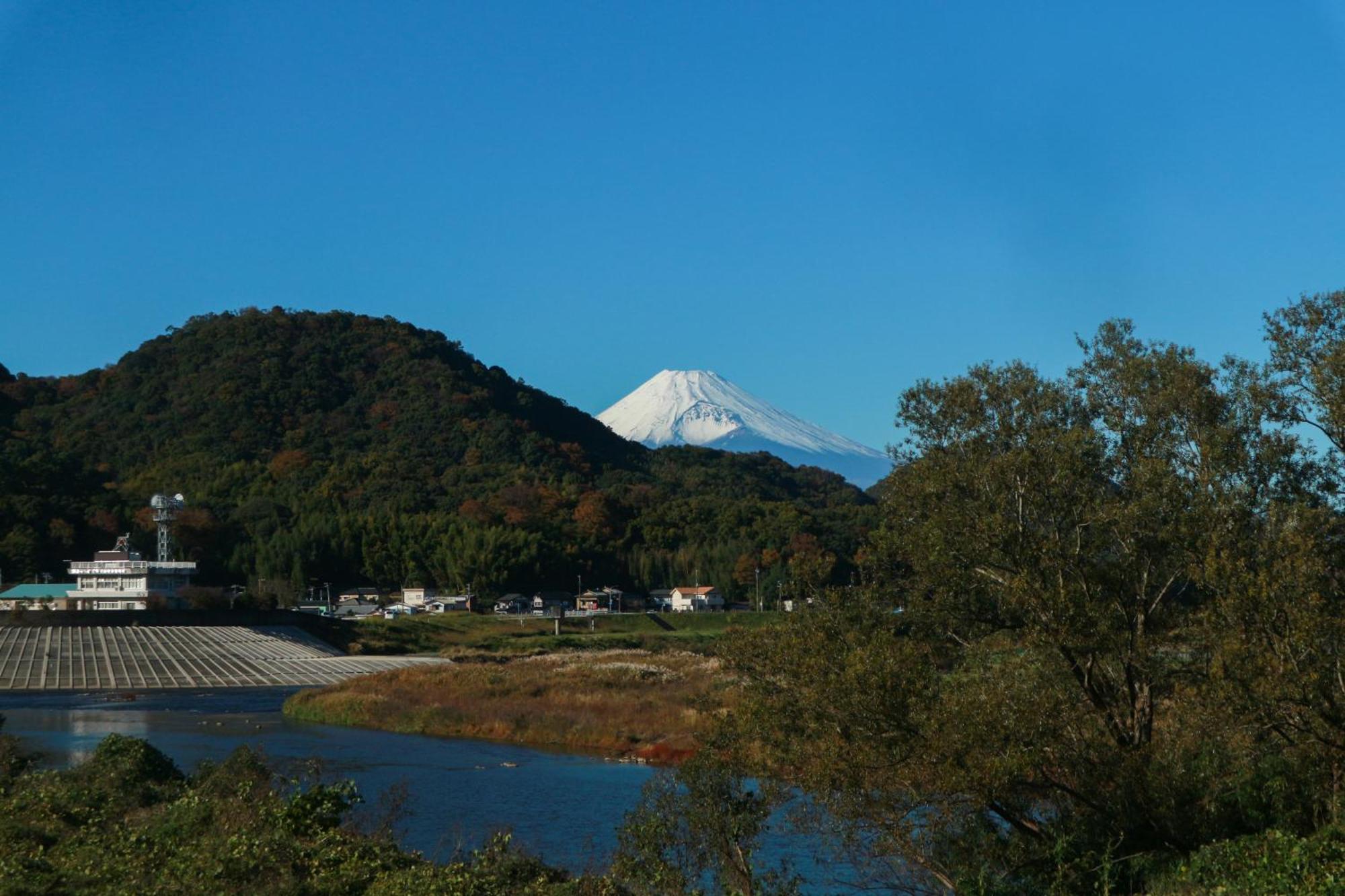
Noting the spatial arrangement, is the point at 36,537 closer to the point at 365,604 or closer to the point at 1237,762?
the point at 365,604

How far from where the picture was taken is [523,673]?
41.5 metres

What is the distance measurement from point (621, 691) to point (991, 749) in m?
25.4

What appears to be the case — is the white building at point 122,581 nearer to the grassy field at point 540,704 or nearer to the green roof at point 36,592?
the green roof at point 36,592

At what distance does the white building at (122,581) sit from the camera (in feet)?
185

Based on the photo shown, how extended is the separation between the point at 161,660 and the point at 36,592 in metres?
16.5

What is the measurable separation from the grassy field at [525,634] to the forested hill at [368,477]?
11.7 metres

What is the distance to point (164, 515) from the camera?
2405 inches

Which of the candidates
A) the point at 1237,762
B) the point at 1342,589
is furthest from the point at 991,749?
the point at 1342,589

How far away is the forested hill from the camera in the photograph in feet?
273

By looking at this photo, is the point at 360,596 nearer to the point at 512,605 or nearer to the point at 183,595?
the point at 512,605

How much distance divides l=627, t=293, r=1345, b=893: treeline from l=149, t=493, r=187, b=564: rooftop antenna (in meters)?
52.0

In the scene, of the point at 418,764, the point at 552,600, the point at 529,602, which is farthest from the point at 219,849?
the point at 552,600

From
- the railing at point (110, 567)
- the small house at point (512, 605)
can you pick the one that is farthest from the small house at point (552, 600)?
the railing at point (110, 567)

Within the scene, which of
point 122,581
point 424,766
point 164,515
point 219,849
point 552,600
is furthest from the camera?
point 552,600
